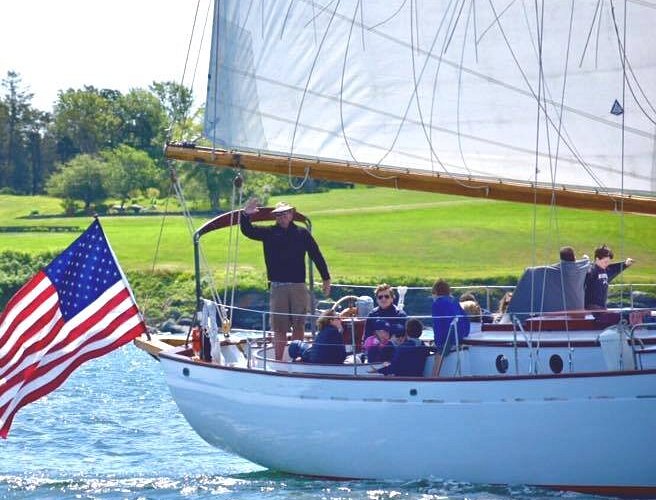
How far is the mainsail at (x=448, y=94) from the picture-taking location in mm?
19609

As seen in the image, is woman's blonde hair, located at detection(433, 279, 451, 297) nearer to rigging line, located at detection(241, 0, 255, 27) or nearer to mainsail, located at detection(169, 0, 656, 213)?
mainsail, located at detection(169, 0, 656, 213)

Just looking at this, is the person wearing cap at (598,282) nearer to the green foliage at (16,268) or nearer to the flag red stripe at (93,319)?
the flag red stripe at (93,319)

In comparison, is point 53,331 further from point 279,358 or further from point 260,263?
point 260,263

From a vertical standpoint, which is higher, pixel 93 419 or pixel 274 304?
pixel 274 304

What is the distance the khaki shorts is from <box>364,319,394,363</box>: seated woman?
150 centimetres

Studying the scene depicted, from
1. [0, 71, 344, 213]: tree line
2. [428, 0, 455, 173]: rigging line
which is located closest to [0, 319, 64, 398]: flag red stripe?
[428, 0, 455, 173]: rigging line

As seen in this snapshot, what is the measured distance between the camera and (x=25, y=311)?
2009 cm

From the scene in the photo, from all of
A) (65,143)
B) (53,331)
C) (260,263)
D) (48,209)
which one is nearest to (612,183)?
(53,331)

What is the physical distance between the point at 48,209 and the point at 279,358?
3397 inches

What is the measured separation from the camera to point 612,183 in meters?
19.6

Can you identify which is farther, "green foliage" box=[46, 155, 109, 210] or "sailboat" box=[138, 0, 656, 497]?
"green foliage" box=[46, 155, 109, 210]

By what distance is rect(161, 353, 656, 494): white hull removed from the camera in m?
17.8

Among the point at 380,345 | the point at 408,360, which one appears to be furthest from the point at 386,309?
the point at 408,360

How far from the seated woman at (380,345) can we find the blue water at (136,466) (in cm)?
151
